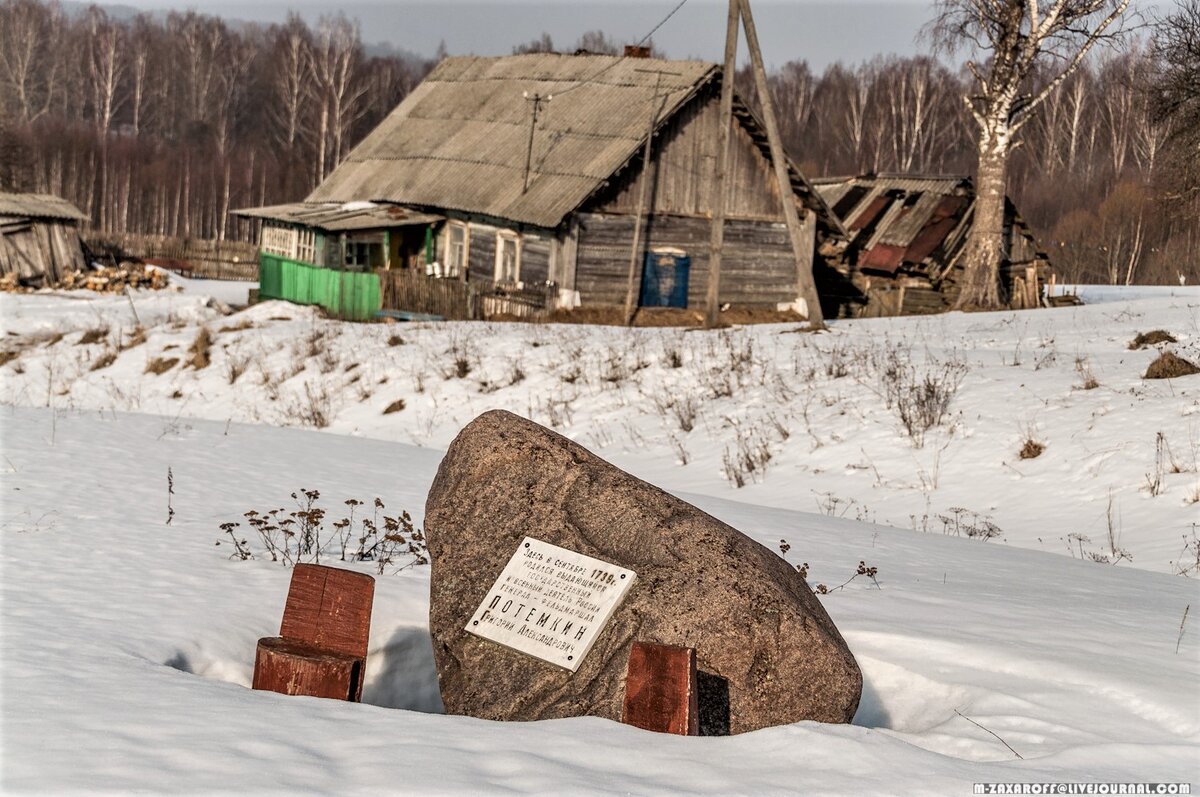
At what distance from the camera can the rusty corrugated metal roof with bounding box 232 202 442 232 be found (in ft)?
86.6

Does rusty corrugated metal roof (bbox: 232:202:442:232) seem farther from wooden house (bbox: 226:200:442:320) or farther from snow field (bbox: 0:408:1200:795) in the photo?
snow field (bbox: 0:408:1200:795)

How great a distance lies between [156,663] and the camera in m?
4.54

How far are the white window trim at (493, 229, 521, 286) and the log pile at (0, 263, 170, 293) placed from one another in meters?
12.9

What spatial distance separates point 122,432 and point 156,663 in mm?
7180

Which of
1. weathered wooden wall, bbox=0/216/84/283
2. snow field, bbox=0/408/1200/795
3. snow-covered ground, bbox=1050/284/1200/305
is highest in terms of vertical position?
snow-covered ground, bbox=1050/284/1200/305

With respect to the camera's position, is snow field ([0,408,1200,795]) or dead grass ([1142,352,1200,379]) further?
dead grass ([1142,352,1200,379])

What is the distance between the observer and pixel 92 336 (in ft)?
62.7


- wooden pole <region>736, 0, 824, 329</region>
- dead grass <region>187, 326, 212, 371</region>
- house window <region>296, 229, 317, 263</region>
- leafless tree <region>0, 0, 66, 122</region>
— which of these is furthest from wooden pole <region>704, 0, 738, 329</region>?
leafless tree <region>0, 0, 66, 122</region>

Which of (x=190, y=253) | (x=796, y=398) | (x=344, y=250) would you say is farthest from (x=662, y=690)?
(x=190, y=253)

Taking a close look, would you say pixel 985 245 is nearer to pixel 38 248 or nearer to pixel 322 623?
pixel 322 623

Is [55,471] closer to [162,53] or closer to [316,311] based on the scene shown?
[316,311]

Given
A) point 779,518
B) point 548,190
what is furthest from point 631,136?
point 779,518

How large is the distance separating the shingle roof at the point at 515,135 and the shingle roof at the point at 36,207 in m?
8.48

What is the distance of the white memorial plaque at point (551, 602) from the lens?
14.5ft
